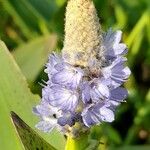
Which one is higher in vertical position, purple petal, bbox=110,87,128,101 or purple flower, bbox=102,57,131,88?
purple flower, bbox=102,57,131,88

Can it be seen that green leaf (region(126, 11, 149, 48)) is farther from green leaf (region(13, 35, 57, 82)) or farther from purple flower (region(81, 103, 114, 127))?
purple flower (region(81, 103, 114, 127))

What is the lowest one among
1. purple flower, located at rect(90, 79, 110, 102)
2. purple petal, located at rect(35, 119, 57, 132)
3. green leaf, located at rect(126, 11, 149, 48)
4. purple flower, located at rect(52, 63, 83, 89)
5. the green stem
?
green leaf, located at rect(126, 11, 149, 48)

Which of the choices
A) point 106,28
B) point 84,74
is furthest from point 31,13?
point 84,74

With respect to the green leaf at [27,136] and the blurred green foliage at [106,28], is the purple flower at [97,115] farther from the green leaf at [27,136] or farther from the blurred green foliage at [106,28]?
the blurred green foliage at [106,28]

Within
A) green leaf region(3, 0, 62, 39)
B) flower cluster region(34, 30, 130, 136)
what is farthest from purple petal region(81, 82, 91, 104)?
green leaf region(3, 0, 62, 39)

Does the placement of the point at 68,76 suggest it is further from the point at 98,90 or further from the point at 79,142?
the point at 79,142

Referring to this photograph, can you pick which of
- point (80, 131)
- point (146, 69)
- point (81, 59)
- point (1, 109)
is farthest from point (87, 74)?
point (146, 69)

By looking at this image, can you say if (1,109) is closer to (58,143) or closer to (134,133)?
(58,143)
